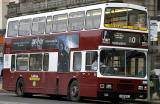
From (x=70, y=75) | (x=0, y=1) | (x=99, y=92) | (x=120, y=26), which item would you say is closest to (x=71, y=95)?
(x=70, y=75)

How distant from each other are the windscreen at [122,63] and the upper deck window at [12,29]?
8.63m

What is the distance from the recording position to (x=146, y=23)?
2367 centimetres

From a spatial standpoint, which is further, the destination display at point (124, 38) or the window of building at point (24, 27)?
the window of building at point (24, 27)

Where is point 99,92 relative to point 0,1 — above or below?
below

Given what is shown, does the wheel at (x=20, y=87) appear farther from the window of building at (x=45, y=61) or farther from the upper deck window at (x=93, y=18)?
the upper deck window at (x=93, y=18)

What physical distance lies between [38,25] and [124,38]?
254 inches

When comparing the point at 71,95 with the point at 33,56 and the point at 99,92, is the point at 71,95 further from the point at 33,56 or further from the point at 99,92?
the point at 33,56

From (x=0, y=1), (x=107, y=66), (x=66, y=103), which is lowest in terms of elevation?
(x=66, y=103)

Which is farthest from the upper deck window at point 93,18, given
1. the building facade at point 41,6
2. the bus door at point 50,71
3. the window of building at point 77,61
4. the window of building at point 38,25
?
the building facade at point 41,6

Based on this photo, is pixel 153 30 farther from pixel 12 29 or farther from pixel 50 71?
pixel 12 29

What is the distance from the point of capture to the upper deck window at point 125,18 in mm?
22547

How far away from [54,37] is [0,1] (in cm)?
2984

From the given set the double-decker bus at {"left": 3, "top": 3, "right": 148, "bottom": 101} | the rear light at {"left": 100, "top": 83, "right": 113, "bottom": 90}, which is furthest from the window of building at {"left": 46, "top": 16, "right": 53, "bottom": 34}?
the rear light at {"left": 100, "top": 83, "right": 113, "bottom": 90}

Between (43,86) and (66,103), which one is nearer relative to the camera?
(66,103)
